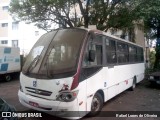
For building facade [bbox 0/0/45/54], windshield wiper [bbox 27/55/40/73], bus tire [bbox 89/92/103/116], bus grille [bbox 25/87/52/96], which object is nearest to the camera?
bus grille [bbox 25/87/52/96]

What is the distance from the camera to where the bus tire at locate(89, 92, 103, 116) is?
6.19 m

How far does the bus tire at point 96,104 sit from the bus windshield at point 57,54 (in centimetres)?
146

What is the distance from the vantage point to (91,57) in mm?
5805

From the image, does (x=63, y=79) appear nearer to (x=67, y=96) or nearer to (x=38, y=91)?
(x=67, y=96)

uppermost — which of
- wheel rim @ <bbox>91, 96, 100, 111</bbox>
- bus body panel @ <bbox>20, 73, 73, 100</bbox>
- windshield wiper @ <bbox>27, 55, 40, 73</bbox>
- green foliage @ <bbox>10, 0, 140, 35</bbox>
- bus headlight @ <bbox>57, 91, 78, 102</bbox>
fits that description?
green foliage @ <bbox>10, 0, 140, 35</bbox>

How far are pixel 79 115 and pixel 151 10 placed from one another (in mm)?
9514

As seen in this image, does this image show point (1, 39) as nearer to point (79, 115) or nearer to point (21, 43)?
point (21, 43)

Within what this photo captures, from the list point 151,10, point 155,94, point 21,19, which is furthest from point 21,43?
point 155,94

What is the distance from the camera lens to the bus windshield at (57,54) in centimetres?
542

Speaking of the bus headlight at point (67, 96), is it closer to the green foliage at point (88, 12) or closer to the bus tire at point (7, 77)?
the green foliage at point (88, 12)

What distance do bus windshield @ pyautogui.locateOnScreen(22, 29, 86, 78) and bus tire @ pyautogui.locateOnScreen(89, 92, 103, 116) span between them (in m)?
1.46

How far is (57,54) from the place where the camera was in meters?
5.76

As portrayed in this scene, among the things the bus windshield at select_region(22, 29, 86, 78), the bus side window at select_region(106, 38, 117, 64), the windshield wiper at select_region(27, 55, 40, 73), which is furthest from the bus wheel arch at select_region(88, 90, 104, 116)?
the windshield wiper at select_region(27, 55, 40, 73)

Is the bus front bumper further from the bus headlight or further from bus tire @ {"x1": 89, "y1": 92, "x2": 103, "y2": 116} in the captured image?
bus tire @ {"x1": 89, "y1": 92, "x2": 103, "y2": 116}
